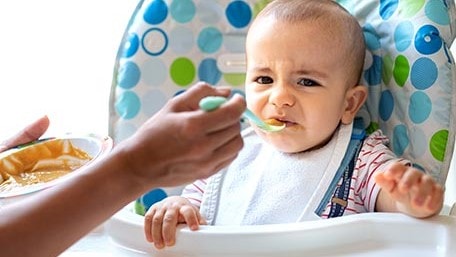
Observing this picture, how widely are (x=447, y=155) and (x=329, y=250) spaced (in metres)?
0.25

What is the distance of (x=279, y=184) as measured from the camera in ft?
3.39

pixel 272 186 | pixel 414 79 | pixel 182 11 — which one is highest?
pixel 182 11

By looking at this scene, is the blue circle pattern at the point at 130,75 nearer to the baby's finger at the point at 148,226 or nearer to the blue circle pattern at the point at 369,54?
the blue circle pattern at the point at 369,54

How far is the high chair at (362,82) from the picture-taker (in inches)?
32.7

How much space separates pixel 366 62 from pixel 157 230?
42 centimetres

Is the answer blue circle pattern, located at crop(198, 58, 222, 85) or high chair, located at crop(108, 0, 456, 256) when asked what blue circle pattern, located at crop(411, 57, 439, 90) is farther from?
blue circle pattern, located at crop(198, 58, 222, 85)

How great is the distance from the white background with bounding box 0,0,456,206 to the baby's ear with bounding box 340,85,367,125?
704 millimetres

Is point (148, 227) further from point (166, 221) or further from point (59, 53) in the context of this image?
point (59, 53)

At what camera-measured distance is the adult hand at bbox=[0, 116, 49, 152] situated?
3.50 ft

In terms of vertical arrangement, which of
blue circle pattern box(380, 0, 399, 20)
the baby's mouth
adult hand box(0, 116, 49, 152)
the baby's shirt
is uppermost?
blue circle pattern box(380, 0, 399, 20)

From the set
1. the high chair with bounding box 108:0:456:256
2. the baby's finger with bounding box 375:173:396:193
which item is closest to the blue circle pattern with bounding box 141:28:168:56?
the high chair with bounding box 108:0:456:256

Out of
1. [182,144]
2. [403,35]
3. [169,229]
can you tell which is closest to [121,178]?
[182,144]

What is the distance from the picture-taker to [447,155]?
38.7 inches

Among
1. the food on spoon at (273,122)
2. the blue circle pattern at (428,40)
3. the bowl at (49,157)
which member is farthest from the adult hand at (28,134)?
the blue circle pattern at (428,40)
